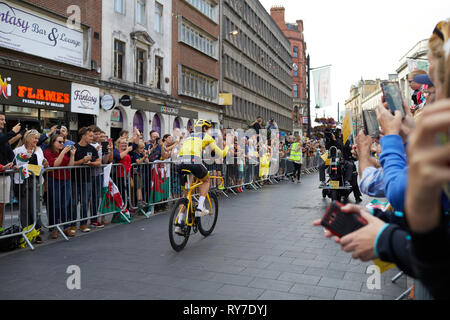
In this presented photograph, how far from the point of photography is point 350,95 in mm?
178375

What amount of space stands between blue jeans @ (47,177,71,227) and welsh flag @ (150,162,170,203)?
278cm

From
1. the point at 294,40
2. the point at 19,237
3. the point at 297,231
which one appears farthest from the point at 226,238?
the point at 294,40

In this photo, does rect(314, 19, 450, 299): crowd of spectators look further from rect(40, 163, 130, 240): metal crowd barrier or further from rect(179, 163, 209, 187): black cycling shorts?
rect(40, 163, 130, 240): metal crowd barrier

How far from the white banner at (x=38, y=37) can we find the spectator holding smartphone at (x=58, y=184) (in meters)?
9.22

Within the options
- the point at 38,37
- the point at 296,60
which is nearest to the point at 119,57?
the point at 38,37

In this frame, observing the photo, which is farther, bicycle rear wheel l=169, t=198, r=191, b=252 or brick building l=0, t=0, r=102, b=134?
brick building l=0, t=0, r=102, b=134

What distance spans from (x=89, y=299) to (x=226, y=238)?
3446 mm

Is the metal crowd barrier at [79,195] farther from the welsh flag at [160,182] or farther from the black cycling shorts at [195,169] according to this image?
the black cycling shorts at [195,169]

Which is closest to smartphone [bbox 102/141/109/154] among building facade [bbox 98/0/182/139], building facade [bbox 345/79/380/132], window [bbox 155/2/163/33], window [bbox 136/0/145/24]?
building facade [bbox 98/0/182/139]

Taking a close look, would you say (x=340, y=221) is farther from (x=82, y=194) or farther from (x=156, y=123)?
(x=156, y=123)

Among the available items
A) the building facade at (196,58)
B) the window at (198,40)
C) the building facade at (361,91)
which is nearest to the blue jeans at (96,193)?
the building facade at (196,58)

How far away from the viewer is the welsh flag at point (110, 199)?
8.83m

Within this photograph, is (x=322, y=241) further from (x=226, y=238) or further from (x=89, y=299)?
(x=89, y=299)

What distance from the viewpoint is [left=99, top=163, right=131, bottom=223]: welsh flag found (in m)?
8.83
